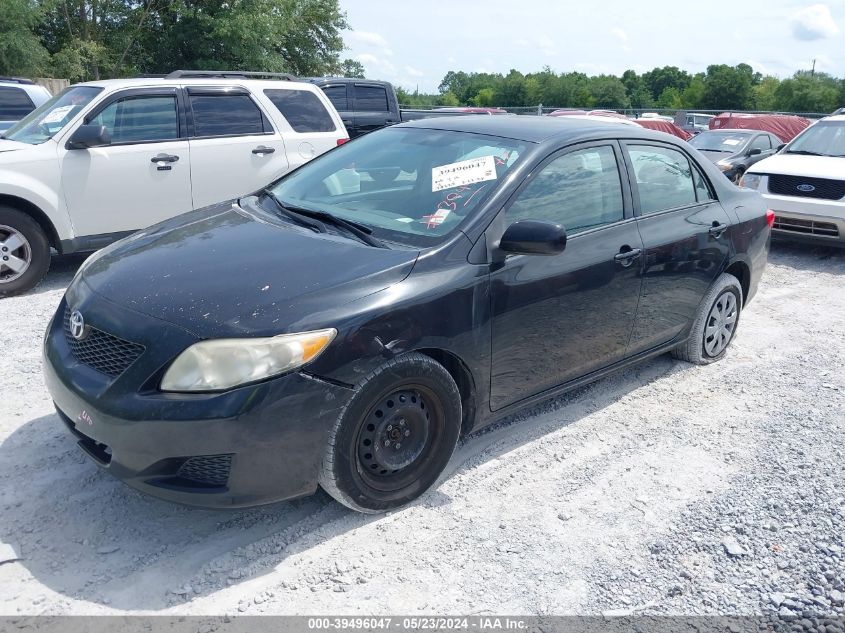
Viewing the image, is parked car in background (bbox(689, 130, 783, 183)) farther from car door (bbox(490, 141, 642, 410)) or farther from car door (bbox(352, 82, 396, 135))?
car door (bbox(490, 141, 642, 410))

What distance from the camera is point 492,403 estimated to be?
3650 mm

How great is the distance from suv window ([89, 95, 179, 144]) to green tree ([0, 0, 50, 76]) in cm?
1773

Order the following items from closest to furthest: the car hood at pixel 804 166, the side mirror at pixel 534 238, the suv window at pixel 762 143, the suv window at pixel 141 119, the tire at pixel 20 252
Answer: the side mirror at pixel 534 238 → the tire at pixel 20 252 → the suv window at pixel 141 119 → the car hood at pixel 804 166 → the suv window at pixel 762 143

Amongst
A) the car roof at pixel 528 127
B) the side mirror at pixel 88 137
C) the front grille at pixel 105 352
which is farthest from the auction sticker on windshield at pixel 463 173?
the side mirror at pixel 88 137

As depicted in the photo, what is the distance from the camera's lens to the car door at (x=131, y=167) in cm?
654

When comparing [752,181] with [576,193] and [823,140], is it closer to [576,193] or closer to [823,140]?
[823,140]

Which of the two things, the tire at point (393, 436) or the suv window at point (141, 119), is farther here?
the suv window at point (141, 119)

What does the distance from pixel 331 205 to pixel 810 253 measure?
795 centimetres

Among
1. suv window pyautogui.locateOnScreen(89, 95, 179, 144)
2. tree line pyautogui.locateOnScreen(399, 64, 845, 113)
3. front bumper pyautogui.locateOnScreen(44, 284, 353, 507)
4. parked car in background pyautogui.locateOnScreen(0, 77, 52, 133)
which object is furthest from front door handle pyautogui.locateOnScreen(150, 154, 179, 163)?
tree line pyautogui.locateOnScreen(399, 64, 845, 113)

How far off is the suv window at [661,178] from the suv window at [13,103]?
9.07 m

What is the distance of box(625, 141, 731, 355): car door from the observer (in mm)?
4398

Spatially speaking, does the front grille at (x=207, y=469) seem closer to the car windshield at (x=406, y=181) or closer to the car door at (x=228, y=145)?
the car windshield at (x=406, y=181)

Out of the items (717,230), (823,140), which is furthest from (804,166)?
(717,230)

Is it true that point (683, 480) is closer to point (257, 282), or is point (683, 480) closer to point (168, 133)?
point (257, 282)
